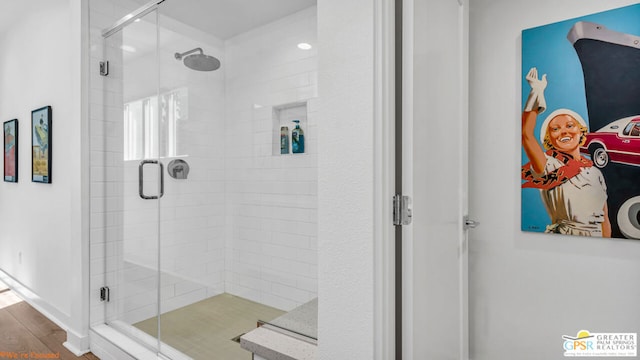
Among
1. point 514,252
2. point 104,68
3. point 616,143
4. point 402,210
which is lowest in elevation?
point 514,252

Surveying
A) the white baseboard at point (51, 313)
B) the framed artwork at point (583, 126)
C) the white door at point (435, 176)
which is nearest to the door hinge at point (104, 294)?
the white baseboard at point (51, 313)

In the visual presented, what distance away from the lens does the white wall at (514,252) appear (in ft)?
4.71

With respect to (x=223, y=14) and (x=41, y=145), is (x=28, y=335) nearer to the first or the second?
(x=41, y=145)

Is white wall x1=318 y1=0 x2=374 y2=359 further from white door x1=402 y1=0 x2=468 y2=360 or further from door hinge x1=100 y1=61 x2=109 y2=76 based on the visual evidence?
door hinge x1=100 y1=61 x2=109 y2=76

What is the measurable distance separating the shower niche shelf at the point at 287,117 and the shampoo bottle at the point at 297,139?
0.07ft

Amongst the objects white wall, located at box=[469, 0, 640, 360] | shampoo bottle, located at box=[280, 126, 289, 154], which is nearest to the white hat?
white wall, located at box=[469, 0, 640, 360]

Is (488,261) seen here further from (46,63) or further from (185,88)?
(46,63)

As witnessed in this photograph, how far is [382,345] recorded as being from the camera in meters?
0.87

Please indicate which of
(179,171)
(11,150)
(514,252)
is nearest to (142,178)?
(179,171)

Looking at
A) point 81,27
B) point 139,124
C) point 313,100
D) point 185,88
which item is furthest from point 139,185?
point 313,100

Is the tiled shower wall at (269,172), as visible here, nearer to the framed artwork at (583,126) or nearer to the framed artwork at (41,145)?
the framed artwork at (583,126)

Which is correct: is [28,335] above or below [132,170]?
below

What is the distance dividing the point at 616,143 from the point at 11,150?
183 inches

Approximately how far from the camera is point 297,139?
191 centimetres
